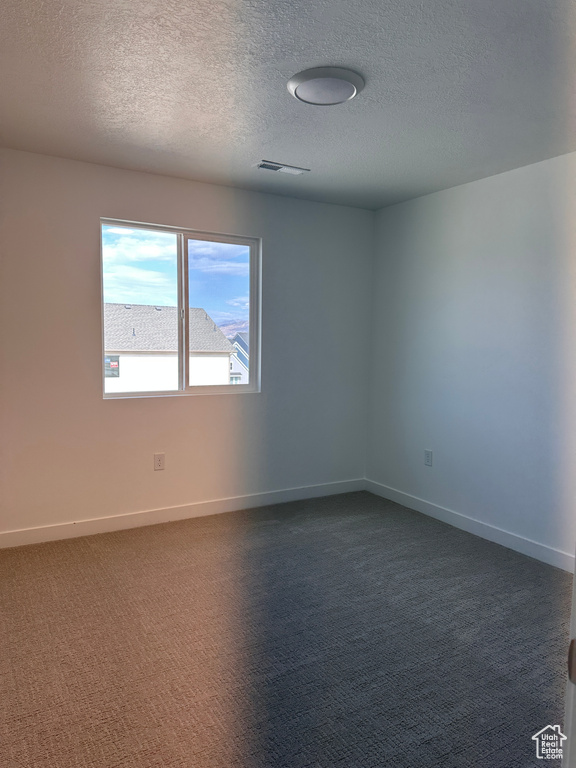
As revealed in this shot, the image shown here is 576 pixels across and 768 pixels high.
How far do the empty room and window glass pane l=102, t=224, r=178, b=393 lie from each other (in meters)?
0.02

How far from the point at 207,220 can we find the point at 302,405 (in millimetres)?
1592

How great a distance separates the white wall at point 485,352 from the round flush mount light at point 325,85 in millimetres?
1501

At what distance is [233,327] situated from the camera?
3.99 metres

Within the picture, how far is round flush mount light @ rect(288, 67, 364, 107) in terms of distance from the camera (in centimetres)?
211

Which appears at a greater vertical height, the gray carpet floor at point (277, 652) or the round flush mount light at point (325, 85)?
the round flush mount light at point (325, 85)

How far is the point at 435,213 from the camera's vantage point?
3.85m

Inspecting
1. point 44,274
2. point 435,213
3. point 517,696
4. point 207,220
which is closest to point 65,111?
point 44,274

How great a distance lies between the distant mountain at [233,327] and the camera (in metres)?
3.96

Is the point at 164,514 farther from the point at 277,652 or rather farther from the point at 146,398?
the point at 277,652

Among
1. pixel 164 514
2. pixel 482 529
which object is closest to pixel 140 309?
pixel 164 514

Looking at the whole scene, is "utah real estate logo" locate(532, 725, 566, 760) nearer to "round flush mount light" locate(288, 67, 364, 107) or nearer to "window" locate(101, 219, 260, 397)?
"round flush mount light" locate(288, 67, 364, 107)

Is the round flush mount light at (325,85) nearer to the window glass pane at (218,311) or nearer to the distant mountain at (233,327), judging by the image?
the window glass pane at (218,311)

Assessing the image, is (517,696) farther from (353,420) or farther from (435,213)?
(435,213)

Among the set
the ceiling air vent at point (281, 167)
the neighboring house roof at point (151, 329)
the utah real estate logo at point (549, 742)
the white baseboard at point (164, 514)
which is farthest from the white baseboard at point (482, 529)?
the ceiling air vent at point (281, 167)
